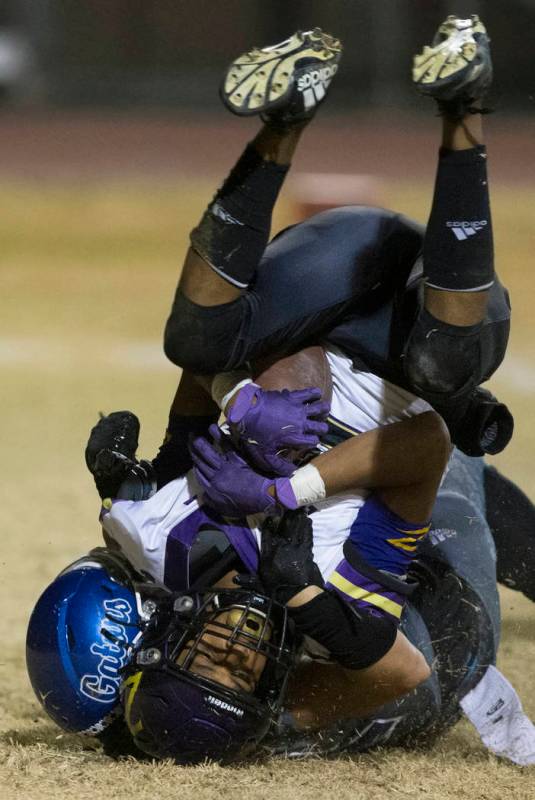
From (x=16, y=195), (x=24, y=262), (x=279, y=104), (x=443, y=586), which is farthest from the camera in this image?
(x=16, y=195)

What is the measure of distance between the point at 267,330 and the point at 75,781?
980mm

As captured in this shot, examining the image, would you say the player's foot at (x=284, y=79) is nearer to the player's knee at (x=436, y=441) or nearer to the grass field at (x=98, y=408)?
the player's knee at (x=436, y=441)

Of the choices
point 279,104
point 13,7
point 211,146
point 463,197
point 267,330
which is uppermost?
point 279,104

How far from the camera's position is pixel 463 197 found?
2.29 meters

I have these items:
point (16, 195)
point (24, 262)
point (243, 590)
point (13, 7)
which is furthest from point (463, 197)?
point (13, 7)

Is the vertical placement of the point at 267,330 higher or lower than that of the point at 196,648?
higher

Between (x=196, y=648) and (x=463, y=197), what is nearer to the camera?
(x=463, y=197)

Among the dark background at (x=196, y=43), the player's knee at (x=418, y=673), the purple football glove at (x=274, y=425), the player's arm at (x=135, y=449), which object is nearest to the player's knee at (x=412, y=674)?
the player's knee at (x=418, y=673)

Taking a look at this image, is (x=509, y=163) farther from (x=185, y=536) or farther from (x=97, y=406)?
(x=185, y=536)

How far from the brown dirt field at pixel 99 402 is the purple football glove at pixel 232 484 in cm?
53

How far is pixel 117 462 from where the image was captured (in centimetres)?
268

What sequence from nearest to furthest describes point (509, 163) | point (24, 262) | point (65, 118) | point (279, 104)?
point (279, 104) < point (24, 262) < point (509, 163) < point (65, 118)

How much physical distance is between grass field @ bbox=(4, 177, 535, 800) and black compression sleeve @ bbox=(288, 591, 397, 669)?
0.87 ft

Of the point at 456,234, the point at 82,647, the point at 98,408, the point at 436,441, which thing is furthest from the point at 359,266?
the point at 98,408
